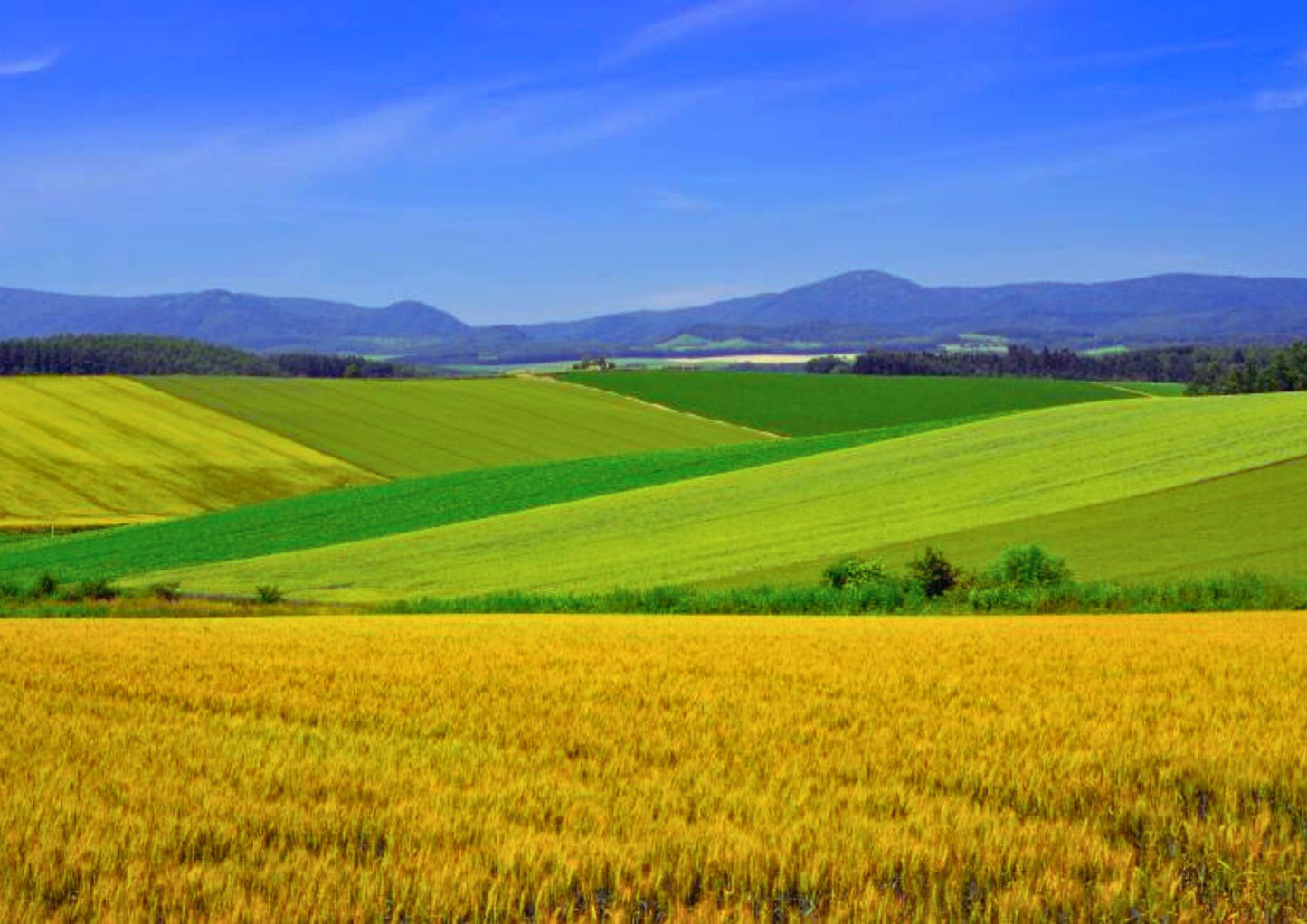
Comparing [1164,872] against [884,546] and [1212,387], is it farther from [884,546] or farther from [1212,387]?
[1212,387]

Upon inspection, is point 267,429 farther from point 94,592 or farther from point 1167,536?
point 1167,536

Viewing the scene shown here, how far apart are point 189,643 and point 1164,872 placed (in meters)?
16.3

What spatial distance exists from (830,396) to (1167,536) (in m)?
96.6

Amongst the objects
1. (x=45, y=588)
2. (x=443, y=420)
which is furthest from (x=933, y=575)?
(x=443, y=420)

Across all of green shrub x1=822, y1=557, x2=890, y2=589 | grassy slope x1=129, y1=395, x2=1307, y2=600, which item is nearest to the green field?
grassy slope x1=129, y1=395, x2=1307, y2=600

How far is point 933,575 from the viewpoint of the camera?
34.1 meters

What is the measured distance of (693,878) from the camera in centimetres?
698

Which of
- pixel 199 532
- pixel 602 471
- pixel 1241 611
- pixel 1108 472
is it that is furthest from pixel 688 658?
pixel 602 471

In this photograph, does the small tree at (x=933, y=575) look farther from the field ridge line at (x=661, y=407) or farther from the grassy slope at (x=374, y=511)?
the field ridge line at (x=661, y=407)

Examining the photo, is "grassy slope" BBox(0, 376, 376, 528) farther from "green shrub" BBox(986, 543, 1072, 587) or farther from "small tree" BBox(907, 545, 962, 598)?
"green shrub" BBox(986, 543, 1072, 587)

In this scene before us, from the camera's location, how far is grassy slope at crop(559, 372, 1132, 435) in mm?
122062

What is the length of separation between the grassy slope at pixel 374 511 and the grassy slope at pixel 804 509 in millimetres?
3859

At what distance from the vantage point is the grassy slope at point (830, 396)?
122m

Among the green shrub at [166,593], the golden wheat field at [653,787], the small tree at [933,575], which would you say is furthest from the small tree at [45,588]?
the small tree at [933,575]
